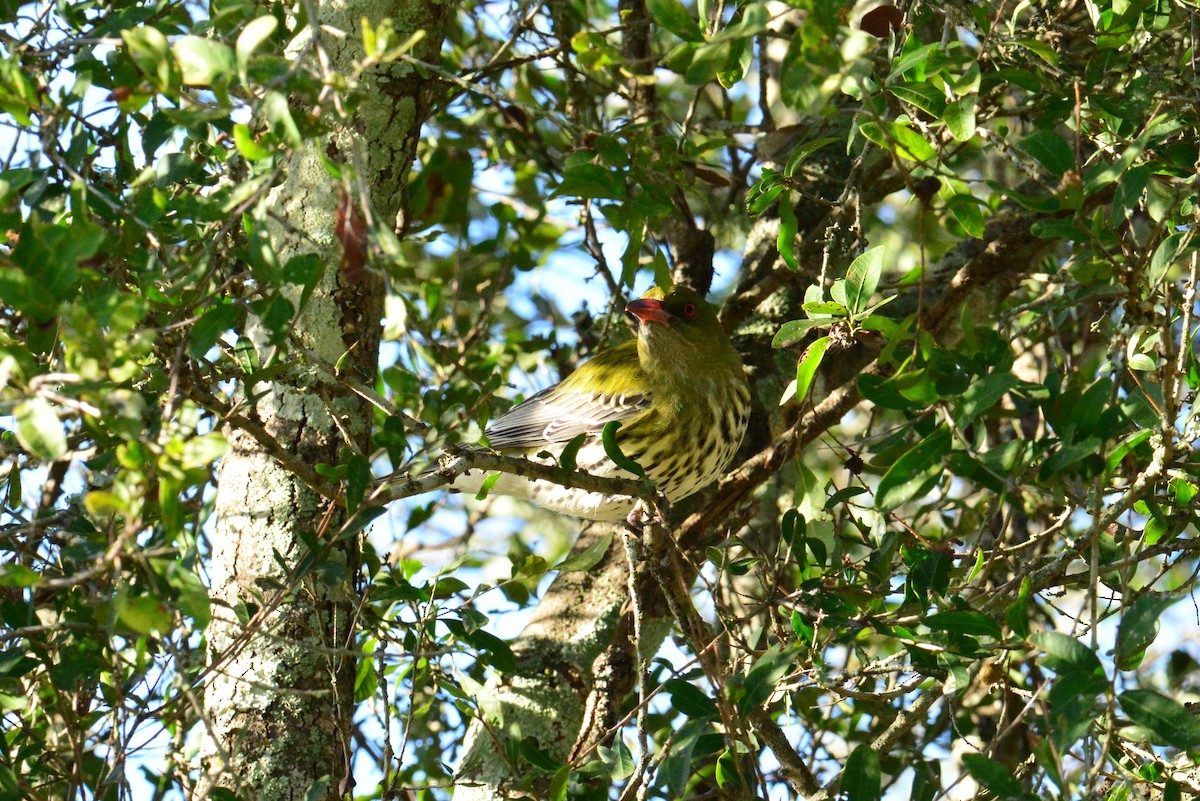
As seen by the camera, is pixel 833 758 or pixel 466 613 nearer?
pixel 466 613

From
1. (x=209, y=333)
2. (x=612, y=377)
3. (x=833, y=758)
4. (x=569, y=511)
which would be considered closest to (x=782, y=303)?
(x=612, y=377)

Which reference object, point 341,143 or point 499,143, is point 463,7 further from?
point 341,143

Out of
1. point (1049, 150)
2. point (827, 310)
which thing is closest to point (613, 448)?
point (827, 310)

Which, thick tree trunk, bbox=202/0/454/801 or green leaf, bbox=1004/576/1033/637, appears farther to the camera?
thick tree trunk, bbox=202/0/454/801

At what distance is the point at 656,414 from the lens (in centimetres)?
499

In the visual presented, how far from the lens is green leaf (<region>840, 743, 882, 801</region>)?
2.46 m

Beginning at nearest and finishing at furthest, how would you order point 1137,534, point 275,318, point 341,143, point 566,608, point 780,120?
1. point 275,318
2. point 1137,534
3. point 341,143
4. point 566,608
5. point 780,120

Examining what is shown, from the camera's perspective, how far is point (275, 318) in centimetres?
224

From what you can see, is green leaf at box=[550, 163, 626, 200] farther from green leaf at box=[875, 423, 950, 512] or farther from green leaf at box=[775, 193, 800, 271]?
green leaf at box=[875, 423, 950, 512]

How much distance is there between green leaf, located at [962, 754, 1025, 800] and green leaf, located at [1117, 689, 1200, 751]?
242 millimetres

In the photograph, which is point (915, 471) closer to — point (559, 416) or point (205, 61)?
point (205, 61)

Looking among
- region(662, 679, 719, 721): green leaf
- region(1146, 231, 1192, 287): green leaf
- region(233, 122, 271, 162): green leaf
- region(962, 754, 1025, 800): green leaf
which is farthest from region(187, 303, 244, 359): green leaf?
region(1146, 231, 1192, 287): green leaf

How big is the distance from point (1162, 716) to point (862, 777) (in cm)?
61

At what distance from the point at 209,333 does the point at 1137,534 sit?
90.6 inches
